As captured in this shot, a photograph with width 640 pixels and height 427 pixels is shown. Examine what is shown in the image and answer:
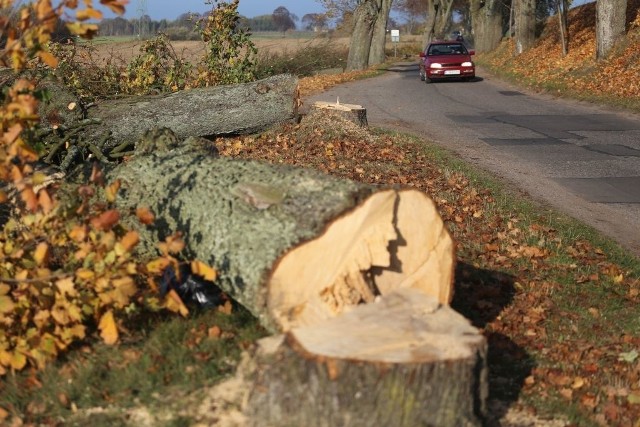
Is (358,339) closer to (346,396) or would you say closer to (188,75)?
(346,396)

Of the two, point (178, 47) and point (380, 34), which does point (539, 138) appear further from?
point (380, 34)

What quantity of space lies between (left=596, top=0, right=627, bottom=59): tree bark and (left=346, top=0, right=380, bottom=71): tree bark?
12503 mm

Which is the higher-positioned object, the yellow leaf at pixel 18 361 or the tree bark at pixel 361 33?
the tree bark at pixel 361 33

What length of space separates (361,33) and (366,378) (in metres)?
32.8

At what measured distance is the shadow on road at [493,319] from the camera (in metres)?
4.89

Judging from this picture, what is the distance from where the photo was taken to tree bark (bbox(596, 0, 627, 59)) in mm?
24438

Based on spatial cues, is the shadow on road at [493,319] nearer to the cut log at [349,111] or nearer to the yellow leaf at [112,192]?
the yellow leaf at [112,192]

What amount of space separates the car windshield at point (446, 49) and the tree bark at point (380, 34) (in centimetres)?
697

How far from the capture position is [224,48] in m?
16.5

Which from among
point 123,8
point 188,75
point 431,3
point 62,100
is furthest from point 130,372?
point 431,3

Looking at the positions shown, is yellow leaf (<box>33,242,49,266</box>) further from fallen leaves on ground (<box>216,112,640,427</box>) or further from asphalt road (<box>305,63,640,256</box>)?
asphalt road (<box>305,63,640,256</box>)

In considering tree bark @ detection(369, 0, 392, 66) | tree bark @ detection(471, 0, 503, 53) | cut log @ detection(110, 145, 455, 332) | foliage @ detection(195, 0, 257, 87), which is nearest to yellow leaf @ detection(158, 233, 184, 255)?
cut log @ detection(110, 145, 455, 332)

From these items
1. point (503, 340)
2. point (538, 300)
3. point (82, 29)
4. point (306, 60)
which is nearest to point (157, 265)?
point (82, 29)

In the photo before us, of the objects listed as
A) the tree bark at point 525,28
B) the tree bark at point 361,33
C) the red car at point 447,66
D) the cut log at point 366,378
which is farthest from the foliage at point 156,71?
the tree bark at point 525,28
